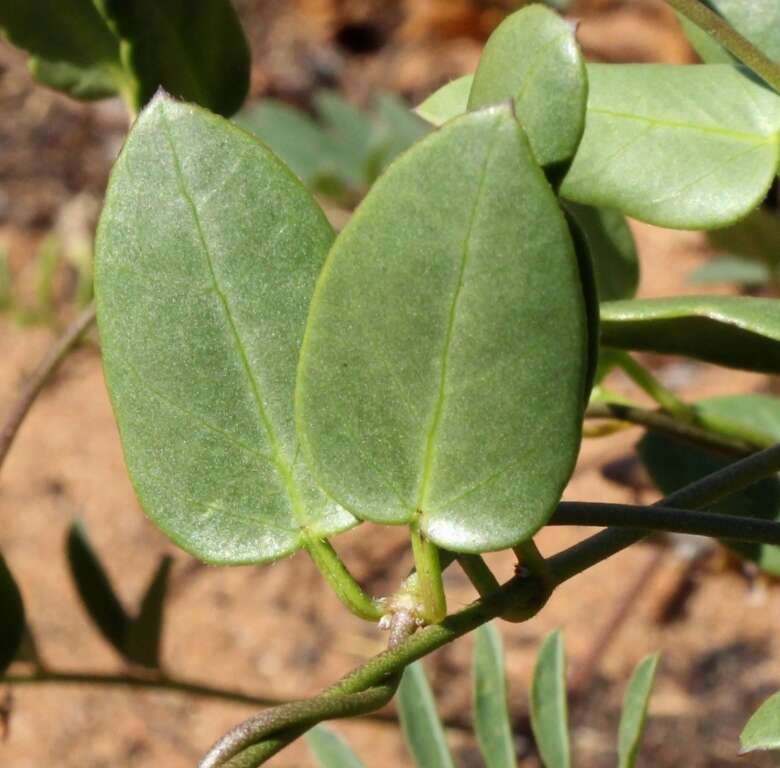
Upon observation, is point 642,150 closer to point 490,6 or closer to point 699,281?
point 699,281

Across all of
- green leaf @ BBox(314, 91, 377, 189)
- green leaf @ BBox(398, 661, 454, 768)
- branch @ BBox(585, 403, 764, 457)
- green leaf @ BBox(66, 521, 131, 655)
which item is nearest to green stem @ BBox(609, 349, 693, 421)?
branch @ BBox(585, 403, 764, 457)

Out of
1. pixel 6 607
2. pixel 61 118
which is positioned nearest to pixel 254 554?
pixel 6 607

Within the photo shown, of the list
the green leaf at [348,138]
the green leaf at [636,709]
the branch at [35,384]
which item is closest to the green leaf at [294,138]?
the green leaf at [348,138]

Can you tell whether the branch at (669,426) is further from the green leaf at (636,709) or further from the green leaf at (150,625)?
the green leaf at (150,625)

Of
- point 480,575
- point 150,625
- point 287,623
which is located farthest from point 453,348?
point 287,623

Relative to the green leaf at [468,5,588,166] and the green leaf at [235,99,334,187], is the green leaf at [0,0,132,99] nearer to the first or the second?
the green leaf at [468,5,588,166]
